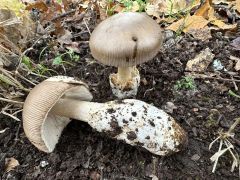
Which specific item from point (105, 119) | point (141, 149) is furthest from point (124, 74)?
point (141, 149)

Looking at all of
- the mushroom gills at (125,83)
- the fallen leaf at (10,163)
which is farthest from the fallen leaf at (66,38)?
the fallen leaf at (10,163)

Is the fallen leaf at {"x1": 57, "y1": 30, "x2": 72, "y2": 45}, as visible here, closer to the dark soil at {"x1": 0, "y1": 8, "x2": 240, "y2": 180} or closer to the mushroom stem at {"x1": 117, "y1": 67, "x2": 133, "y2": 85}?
the dark soil at {"x1": 0, "y1": 8, "x2": 240, "y2": 180}

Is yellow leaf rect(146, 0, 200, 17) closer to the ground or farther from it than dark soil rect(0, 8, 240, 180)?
farther from it

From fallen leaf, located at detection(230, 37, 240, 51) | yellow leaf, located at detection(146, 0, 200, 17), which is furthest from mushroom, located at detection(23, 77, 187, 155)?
yellow leaf, located at detection(146, 0, 200, 17)

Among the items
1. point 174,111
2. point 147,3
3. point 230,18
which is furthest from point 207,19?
point 174,111

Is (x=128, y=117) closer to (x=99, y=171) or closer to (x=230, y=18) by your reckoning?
(x=99, y=171)
